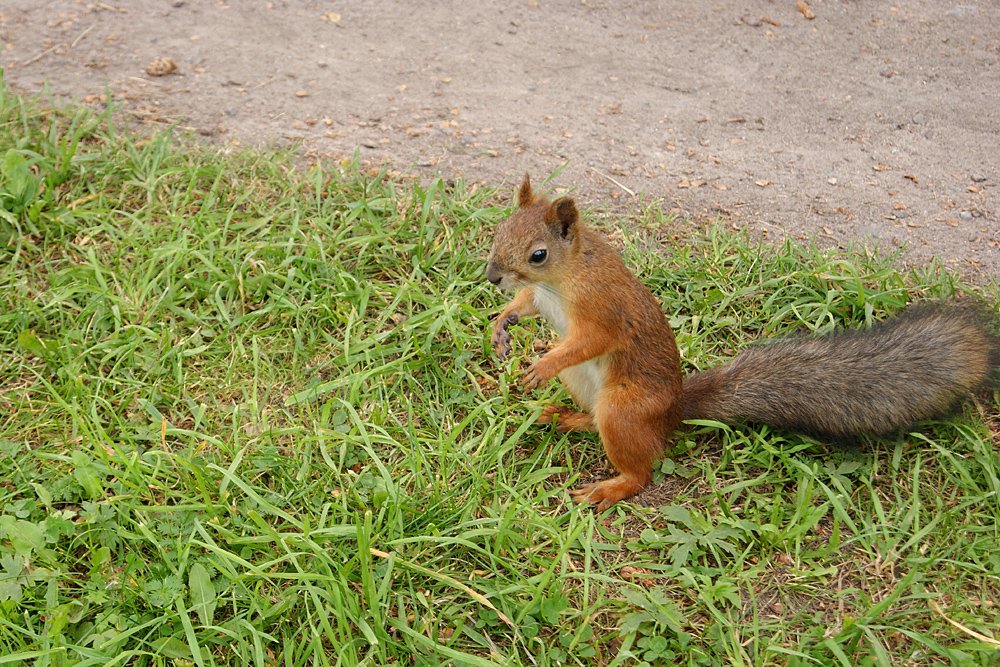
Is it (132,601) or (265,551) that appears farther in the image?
(265,551)

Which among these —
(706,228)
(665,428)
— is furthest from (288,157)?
(665,428)

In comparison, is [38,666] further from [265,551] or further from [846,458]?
[846,458]

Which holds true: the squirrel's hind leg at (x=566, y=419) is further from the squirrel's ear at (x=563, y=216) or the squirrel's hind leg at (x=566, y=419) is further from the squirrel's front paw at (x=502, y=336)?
the squirrel's ear at (x=563, y=216)

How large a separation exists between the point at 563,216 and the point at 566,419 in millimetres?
606

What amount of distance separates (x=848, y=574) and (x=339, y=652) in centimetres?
119

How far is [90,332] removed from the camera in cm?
267

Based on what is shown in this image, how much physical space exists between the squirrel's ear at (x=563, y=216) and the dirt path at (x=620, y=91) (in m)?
1.04

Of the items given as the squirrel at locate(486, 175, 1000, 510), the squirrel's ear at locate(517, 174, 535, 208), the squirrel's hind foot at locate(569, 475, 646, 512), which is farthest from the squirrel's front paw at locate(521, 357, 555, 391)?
the squirrel's ear at locate(517, 174, 535, 208)

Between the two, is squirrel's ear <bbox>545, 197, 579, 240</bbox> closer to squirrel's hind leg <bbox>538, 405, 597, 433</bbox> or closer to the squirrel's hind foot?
squirrel's hind leg <bbox>538, 405, 597, 433</bbox>

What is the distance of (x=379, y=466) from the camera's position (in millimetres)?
2186

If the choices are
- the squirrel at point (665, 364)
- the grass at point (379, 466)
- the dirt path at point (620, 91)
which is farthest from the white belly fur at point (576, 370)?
the dirt path at point (620, 91)

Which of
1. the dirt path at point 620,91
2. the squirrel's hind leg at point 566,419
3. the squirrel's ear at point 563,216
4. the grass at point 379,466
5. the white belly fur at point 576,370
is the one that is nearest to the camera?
the grass at point 379,466

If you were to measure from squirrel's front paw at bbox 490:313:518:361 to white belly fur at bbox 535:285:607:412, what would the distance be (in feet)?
0.30

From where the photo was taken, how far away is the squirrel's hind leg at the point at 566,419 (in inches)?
97.3
